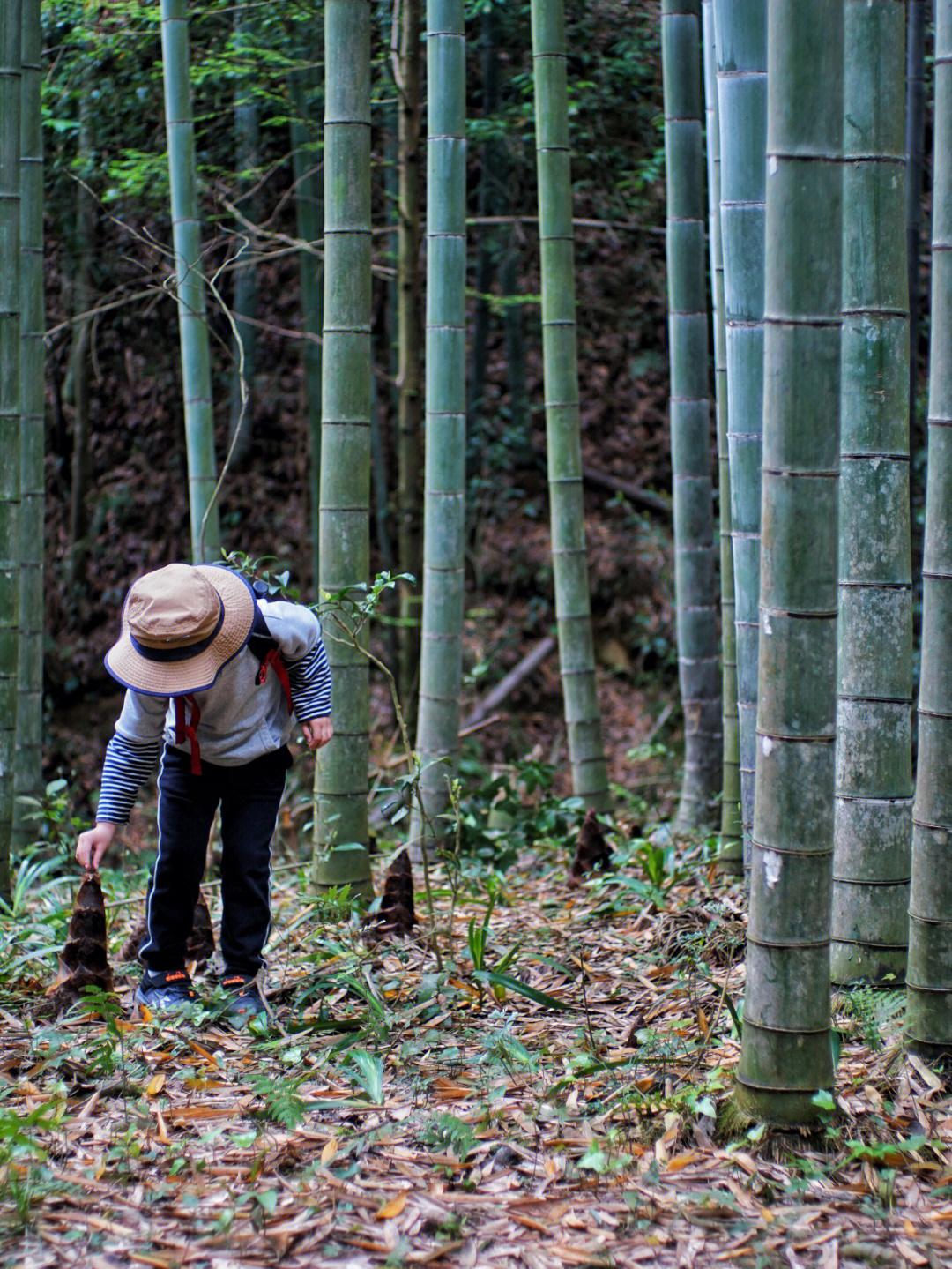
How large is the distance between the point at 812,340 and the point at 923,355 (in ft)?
23.9

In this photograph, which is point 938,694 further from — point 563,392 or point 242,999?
point 563,392

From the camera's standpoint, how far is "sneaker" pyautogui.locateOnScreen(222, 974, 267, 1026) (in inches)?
104

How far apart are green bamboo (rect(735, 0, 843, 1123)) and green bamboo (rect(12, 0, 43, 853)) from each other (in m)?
3.59

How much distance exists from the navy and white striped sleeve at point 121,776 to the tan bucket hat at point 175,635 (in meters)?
0.22

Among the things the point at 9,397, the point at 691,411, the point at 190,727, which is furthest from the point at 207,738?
the point at 691,411

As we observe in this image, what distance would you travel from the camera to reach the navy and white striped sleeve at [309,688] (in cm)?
270

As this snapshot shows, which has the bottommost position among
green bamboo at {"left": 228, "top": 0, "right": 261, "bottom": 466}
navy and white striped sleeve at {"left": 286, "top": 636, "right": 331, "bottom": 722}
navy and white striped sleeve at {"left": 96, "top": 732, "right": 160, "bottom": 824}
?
navy and white striped sleeve at {"left": 96, "top": 732, "right": 160, "bottom": 824}

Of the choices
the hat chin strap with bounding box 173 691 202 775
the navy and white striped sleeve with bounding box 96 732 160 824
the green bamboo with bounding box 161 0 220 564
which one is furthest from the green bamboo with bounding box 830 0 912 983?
the green bamboo with bounding box 161 0 220 564

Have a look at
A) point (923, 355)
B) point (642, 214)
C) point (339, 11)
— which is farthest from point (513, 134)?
point (339, 11)

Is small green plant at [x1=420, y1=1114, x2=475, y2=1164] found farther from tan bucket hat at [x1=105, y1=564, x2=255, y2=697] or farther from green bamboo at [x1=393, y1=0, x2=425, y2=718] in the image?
green bamboo at [x1=393, y1=0, x2=425, y2=718]

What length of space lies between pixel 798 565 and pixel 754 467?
725 millimetres

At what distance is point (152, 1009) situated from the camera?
8.83ft

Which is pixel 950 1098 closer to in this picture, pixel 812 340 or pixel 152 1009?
pixel 812 340

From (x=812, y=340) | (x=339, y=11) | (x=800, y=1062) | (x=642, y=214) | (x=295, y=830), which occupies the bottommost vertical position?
(x=295, y=830)
